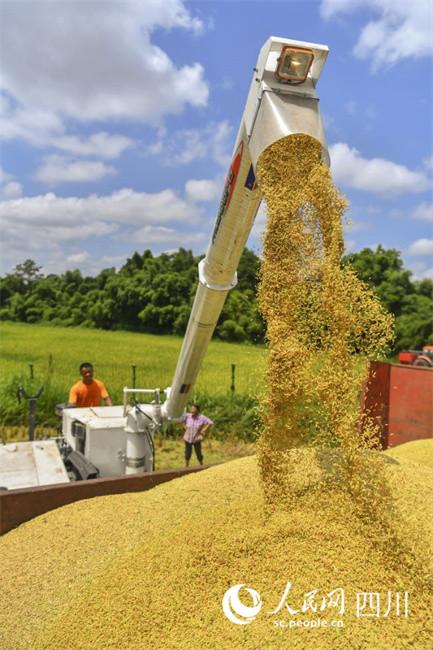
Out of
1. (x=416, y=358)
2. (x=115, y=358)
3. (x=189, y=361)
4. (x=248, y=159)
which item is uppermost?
(x=248, y=159)

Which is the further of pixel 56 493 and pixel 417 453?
pixel 417 453

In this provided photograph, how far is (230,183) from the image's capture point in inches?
114

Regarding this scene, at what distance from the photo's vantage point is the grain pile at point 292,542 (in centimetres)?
218

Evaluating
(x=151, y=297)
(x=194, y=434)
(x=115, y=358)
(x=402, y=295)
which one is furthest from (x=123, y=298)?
(x=194, y=434)

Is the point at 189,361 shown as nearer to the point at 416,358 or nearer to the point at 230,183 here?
the point at 230,183

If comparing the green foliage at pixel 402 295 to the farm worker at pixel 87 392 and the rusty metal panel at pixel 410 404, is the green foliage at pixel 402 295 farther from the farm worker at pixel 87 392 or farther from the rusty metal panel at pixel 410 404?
the farm worker at pixel 87 392

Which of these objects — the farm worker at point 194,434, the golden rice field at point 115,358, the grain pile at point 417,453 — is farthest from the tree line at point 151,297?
the grain pile at point 417,453

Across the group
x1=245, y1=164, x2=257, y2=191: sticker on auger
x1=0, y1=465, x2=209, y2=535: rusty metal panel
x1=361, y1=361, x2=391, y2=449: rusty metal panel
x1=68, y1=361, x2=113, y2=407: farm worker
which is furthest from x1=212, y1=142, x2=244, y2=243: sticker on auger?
x1=361, y1=361, x2=391, y2=449: rusty metal panel

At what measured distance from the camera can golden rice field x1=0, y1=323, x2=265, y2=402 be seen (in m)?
11.9

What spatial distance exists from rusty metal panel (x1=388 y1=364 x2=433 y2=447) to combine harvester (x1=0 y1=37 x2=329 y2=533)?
8.26 feet

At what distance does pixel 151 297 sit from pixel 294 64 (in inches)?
1097

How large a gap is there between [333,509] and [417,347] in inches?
835

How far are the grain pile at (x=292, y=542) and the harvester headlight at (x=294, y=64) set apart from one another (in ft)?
1.03

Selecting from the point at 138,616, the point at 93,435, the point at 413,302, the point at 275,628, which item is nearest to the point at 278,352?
the point at 275,628
